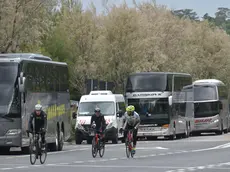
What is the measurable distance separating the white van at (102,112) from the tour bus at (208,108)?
1535 centimetres

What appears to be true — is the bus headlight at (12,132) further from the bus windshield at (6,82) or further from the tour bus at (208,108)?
the tour bus at (208,108)

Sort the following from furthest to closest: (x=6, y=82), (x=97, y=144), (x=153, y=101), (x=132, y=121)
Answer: (x=153, y=101) → (x=6, y=82) → (x=97, y=144) → (x=132, y=121)

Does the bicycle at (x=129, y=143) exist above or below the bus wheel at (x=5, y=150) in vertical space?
above

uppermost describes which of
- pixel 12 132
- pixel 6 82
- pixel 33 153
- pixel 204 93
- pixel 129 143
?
pixel 6 82

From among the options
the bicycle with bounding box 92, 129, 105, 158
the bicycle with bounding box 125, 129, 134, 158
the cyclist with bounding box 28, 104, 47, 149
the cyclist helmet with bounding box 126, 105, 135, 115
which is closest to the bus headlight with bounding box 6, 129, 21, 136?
the bicycle with bounding box 92, 129, 105, 158

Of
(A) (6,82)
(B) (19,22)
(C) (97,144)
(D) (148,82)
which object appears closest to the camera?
(C) (97,144)

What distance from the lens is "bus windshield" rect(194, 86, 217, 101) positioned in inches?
2517

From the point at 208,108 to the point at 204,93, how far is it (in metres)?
1.43

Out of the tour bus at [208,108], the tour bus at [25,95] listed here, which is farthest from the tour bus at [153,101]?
the tour bus at [25,95]

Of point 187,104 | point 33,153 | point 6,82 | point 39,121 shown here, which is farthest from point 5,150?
point 187,104

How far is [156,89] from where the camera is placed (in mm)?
51969

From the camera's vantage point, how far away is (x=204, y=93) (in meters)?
64.4

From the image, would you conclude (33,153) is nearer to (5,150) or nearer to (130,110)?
(130,110)

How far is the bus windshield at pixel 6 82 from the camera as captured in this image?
1331 inches
